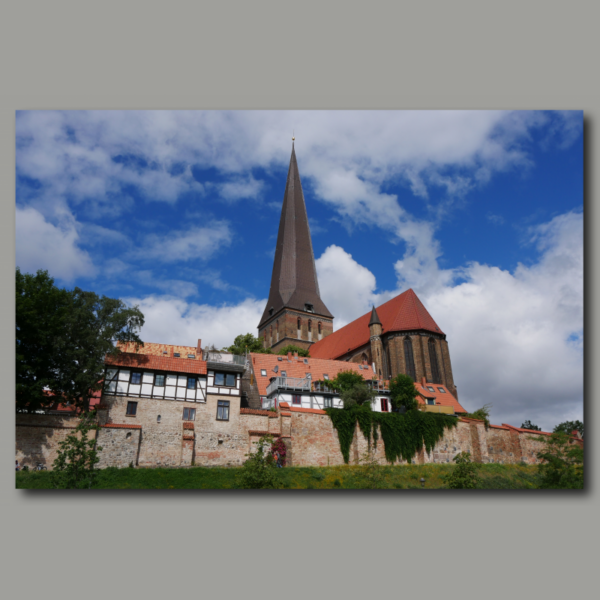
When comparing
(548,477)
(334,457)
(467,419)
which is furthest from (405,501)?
(467,419)

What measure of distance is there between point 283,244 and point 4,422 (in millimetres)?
38906

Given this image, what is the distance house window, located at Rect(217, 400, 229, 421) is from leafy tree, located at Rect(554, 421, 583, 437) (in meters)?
11.0

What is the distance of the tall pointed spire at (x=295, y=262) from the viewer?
48000 mm

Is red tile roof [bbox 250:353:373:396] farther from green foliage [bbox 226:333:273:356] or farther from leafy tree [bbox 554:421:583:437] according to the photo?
leafy tree [bbox 554:421:583:437]

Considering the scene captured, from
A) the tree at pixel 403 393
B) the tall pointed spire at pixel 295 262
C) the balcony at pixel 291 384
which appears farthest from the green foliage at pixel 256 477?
the tall pointed spire at pixel 295 262

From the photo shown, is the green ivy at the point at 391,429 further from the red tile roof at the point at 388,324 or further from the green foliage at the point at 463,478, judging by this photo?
the red tile roof at the point at 388,324

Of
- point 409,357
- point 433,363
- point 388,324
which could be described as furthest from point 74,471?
point 388,324

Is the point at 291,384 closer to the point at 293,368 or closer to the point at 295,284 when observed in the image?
the point at 293,368

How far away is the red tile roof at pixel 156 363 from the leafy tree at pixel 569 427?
11925 mm

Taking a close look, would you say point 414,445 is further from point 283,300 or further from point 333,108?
point 283,300

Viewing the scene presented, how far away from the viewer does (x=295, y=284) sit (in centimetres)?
4856

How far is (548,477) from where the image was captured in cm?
1283

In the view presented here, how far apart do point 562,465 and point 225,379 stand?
11.7 metres

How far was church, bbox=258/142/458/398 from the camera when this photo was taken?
32125 millimetres
